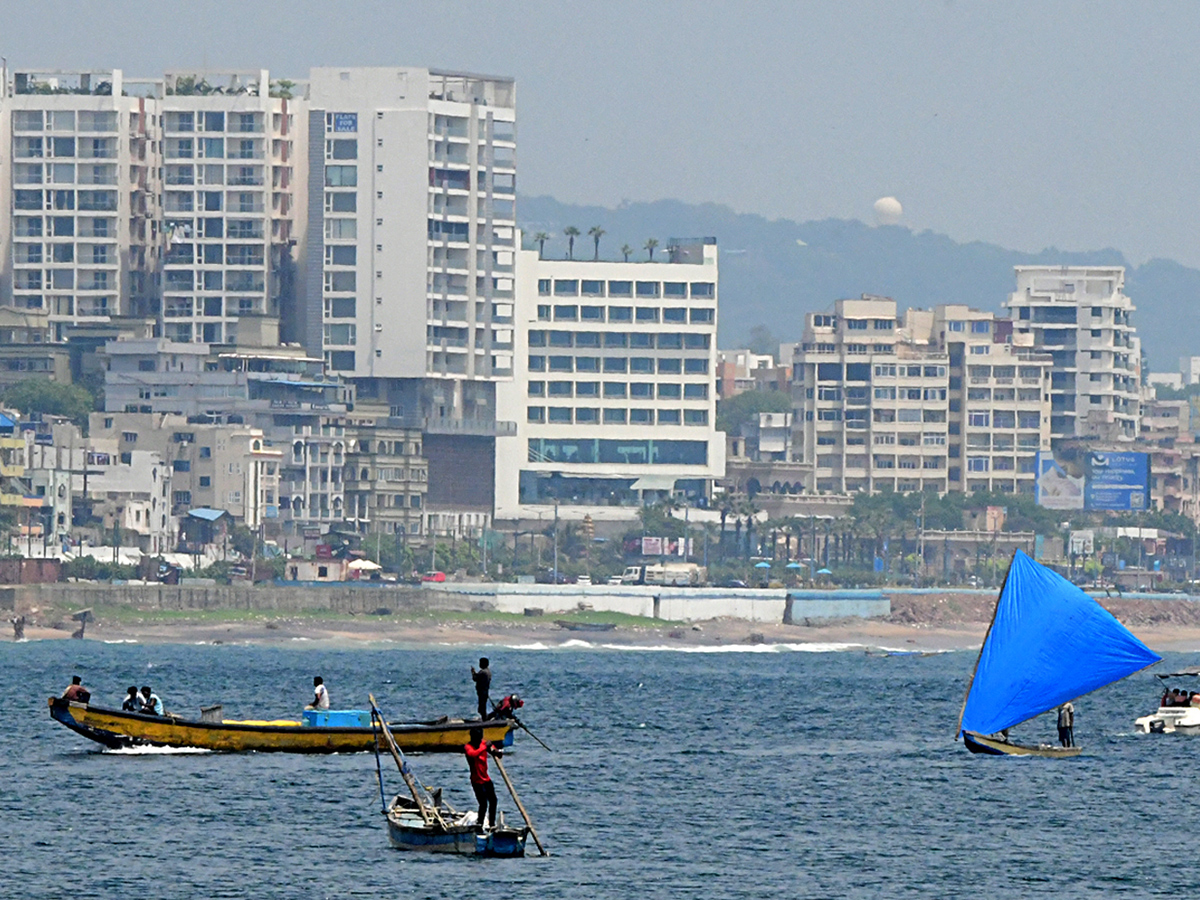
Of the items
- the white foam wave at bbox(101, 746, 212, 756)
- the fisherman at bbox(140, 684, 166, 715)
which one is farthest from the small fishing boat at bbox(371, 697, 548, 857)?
the fisherman at bbox(140, 684, 166, 715)

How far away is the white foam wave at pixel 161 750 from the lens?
8375 centimetres

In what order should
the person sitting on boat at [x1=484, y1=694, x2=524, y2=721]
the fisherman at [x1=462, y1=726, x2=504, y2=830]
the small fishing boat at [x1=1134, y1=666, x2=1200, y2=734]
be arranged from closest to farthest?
the fisherman at [x1=462, y1=726, x2=504, y2=830] < the person sitting on boat at [x1=484, y1=694, x2=524, y2=721] < the small fishing boat at [x1=1134, y1=666, x2=1200, y2=734]

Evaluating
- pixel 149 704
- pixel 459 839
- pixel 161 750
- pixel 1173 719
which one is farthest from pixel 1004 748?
pixel 459 839

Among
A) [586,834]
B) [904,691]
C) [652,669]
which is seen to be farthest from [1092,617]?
[652,669]

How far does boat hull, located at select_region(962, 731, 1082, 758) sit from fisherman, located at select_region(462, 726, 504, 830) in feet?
96.6

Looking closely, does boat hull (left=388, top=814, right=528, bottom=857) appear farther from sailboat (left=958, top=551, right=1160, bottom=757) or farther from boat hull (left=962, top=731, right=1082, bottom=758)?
boat hull (left=962, top=731, right=1082, bottom=758)

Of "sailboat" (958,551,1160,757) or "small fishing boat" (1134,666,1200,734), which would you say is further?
"small fishing boat" (1134,666,1200,734)

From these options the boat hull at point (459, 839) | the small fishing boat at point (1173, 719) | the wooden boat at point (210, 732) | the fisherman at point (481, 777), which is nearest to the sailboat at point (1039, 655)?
the small fishing boat at point (1173, 719)

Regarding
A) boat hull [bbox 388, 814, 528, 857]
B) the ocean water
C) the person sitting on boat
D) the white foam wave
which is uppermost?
the person sitting on boat

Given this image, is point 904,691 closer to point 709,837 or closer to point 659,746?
point 659,746

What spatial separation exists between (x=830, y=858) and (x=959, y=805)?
453 inches

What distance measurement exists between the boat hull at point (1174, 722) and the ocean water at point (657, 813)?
33.9 inches

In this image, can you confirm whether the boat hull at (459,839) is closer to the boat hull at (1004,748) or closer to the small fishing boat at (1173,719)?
the boat hull at (1004,748)

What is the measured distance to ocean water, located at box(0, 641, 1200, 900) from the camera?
59031mm
